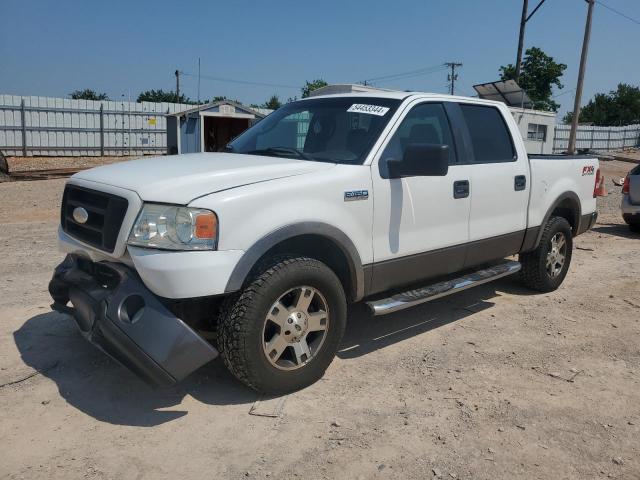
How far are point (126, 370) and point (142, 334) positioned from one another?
3.24 feet

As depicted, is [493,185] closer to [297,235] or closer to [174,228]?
[297,235]

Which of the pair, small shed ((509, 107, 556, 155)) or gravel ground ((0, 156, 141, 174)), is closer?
gravel ground ((0, 156, 141, 174))

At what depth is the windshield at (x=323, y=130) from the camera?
164 inches

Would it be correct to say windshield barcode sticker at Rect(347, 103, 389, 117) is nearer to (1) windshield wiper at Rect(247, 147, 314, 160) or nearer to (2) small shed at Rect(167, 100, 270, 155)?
(1) windshield wiper at Rect(247, 147, 314, 160)

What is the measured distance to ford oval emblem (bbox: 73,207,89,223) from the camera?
3615 mm

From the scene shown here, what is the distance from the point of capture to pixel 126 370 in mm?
3949

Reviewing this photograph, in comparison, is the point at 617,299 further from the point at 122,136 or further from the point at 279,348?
the point at 122,136

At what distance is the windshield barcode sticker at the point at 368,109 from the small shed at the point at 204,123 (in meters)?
18.4

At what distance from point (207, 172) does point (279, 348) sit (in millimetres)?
1170

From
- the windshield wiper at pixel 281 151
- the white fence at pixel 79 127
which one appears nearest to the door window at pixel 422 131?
the windshield wiper at pixel 281 151

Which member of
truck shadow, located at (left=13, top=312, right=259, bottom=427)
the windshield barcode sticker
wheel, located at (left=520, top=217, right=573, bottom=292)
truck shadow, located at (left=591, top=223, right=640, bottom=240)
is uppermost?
the windshield barcode sticker

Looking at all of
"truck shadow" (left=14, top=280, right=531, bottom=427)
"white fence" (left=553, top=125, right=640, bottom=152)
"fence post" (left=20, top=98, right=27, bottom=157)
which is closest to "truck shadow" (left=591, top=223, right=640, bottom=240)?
"truck shadow" (left=14, top=280, right=531, bottom=427)

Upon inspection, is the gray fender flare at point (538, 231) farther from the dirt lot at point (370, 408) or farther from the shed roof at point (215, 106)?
the shed roof at point (215, 106)

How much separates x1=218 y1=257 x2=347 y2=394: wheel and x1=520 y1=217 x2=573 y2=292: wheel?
300 centimetres
